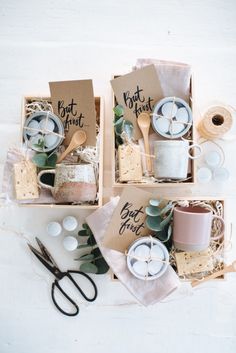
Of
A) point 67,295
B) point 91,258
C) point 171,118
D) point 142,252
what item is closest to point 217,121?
point 171,118

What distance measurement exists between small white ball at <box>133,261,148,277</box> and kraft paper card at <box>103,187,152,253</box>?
4 cm

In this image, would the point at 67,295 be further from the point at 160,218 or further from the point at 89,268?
the point at 160,218

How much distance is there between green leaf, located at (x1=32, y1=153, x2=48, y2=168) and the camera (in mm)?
910

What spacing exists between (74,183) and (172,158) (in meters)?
0.23

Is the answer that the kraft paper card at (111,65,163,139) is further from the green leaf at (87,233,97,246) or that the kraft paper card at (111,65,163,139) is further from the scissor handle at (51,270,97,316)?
the scissor handle at (51,270,97,316)

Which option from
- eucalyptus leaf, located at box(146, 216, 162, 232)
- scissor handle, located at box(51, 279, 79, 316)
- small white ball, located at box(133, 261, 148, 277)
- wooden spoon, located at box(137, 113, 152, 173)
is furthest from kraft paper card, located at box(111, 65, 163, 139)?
scissor handle, located at box(51, 279, 79, 316)

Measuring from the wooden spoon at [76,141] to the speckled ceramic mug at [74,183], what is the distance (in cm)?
5

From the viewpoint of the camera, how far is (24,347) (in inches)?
42.5

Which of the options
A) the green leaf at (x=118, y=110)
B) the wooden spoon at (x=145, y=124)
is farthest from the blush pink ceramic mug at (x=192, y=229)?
the green leaf at (x=118, y=110)

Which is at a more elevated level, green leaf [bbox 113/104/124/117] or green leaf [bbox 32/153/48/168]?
green leaf [bbox 113/104/124/117]

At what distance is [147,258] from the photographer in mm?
916

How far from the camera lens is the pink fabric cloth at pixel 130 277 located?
92 cm

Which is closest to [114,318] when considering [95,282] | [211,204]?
[95,282]

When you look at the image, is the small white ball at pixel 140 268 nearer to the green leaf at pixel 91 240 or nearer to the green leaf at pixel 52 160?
the green leaf at pixel 91 240
